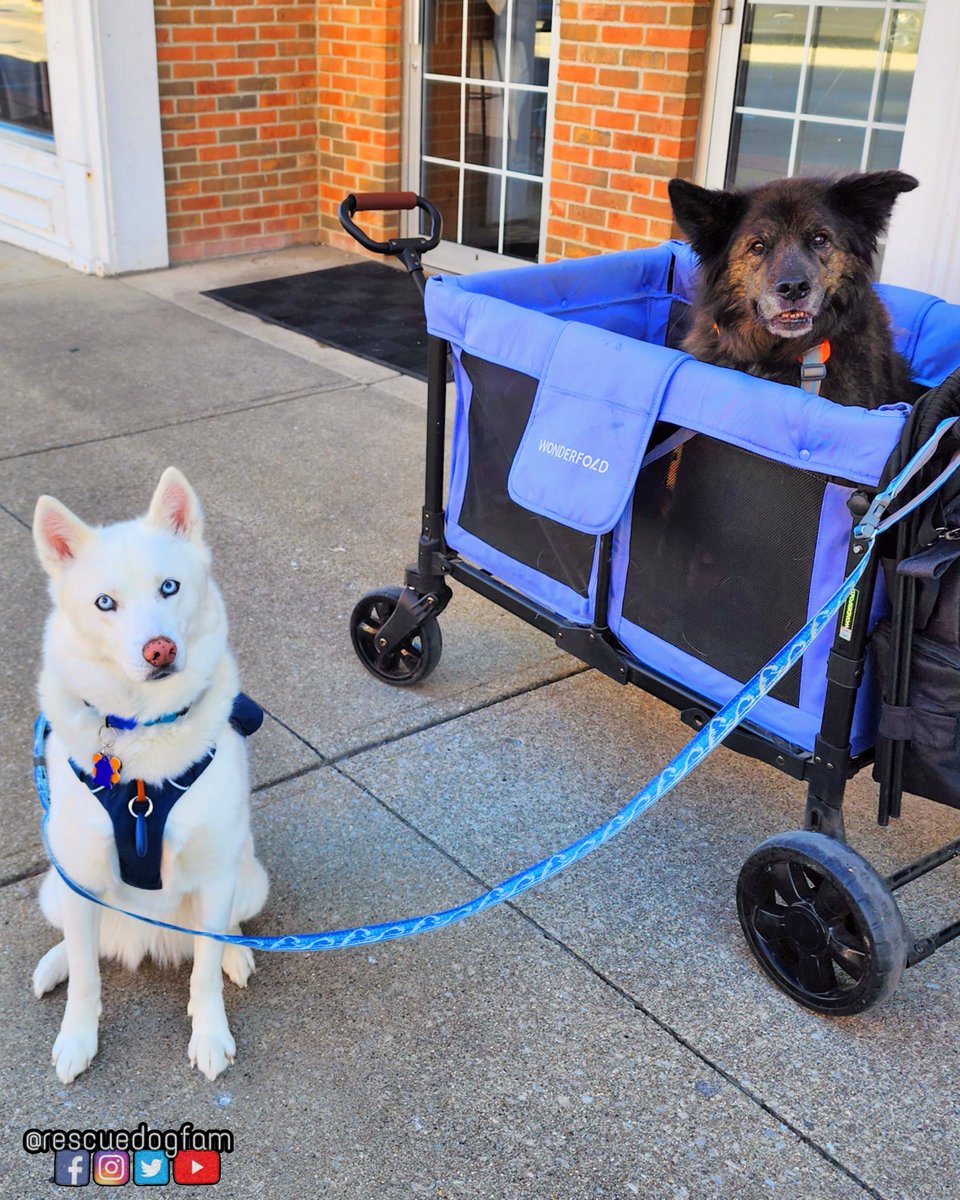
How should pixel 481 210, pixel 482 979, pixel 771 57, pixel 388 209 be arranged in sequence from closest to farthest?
pixel 482 979 → pixel 388 209 → pixel 771 57 → pixel 481 210

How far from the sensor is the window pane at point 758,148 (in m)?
5.77

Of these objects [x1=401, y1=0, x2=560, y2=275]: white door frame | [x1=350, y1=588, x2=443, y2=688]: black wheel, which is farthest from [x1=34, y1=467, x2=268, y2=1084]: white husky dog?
[x1=401, y1=0, x2=560, y2=275]: white door frame

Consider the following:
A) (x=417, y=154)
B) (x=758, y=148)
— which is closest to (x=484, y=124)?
(x=417, y=154)

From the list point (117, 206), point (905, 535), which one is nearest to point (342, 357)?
point (117, 206)

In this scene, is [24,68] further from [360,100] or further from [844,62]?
[844,62]

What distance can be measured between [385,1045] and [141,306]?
5.81 meters

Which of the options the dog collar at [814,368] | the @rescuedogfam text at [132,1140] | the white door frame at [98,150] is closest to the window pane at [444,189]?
the white door frame at [98,150]

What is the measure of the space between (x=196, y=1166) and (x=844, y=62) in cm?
526

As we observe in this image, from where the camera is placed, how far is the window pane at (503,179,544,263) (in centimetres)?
732

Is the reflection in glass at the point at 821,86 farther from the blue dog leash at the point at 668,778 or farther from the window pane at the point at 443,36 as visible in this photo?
the blue dog leash at the point at 668,778

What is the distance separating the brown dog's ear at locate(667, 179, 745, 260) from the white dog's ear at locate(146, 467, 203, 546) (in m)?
1.57

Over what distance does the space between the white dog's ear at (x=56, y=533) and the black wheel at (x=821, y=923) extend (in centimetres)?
154

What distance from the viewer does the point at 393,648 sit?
12.0ft

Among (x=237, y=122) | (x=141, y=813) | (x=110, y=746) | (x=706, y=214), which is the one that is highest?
(x=706, y=214)
